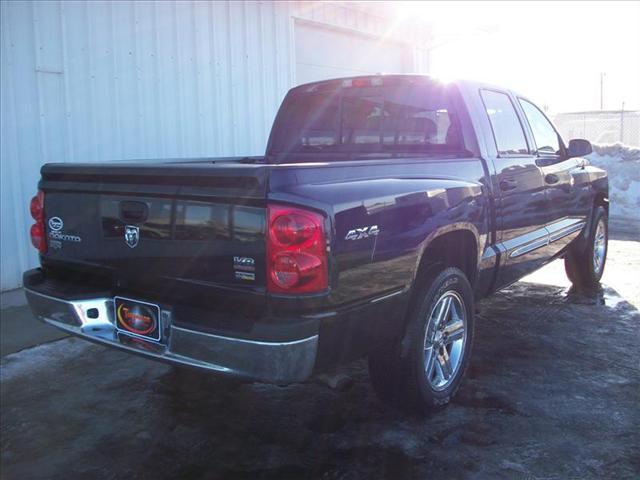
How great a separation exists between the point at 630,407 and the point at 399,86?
2.47m

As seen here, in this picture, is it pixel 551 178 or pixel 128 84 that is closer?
pixel 551 178

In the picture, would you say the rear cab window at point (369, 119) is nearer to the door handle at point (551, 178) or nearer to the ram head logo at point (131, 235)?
the door handle at point (551, 178)

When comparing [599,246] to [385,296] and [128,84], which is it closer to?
[385,296]

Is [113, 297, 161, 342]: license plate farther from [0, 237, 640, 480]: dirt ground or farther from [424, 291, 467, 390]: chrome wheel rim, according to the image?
[424, 291, 467, 390]: chrome wheel rim

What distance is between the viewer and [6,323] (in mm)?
5359

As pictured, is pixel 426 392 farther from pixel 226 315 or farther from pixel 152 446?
pixel 152 446

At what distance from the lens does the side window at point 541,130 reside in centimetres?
504

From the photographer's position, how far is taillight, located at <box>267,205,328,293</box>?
2.55 m

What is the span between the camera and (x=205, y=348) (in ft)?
8.77

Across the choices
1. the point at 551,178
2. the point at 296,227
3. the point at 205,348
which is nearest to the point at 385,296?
Answer: the point at 296,227

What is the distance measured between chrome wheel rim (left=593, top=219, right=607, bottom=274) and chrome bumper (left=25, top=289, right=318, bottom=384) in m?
4.68

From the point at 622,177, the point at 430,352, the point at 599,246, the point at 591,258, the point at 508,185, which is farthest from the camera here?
the point at 622,177

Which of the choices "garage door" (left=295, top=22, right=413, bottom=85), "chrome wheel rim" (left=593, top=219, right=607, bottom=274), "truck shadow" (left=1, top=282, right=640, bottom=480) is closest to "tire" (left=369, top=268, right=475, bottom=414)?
"truck shadow" (left=1, top=282, right=640, bottom=480)

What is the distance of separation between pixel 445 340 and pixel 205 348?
5.16 feet
